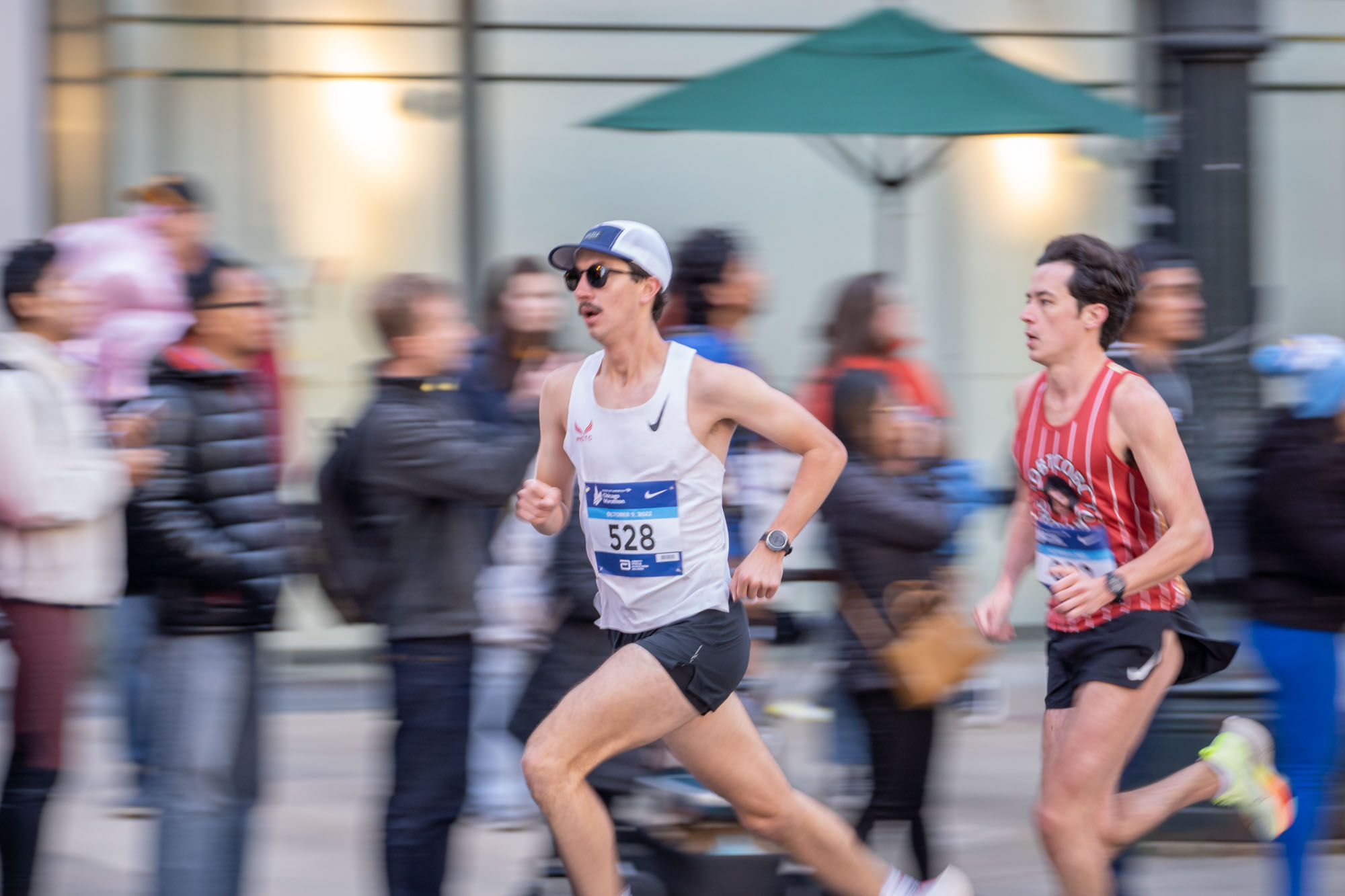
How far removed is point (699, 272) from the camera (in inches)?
203

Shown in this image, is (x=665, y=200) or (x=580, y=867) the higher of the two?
(x=665, y=200)

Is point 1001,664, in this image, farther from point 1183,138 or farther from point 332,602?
point 332,602

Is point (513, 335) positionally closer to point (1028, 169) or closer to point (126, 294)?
point (126, 294)

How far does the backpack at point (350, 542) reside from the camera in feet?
14.7

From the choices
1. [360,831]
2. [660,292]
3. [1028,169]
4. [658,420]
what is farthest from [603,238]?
[1028,169]

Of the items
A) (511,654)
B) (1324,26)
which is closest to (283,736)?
(511,654)

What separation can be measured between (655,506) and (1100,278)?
1.27 meters

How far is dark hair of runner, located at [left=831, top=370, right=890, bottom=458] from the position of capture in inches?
186

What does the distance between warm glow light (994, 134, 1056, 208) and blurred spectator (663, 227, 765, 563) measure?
441cm

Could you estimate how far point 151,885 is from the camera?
4391mm

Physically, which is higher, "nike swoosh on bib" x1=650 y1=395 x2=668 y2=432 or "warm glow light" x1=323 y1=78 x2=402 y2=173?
"warm glow light" x1=323 y1=78 x2=402 y2=173

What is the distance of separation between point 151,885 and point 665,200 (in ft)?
18.1

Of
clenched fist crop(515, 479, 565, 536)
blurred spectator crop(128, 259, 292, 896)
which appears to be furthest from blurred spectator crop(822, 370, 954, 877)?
blurred spectator crop(128, 259, 292, 896)

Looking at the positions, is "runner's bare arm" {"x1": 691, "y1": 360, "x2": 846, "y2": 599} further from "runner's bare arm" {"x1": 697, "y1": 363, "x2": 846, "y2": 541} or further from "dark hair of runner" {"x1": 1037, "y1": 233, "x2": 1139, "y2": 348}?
"dark hair of runner" {"x1": 1037, "y1": 233, "x2": 1139, "y2": 348}
